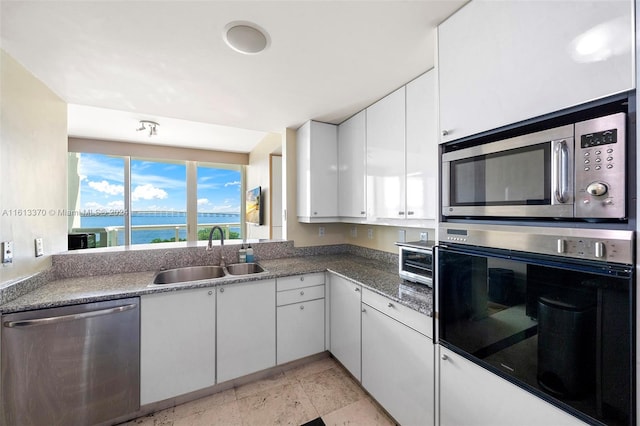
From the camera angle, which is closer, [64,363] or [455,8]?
[455,8]

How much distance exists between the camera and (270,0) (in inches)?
46.0

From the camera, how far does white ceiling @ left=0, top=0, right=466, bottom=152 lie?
1226 mm

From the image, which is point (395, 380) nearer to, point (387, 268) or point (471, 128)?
point (387, 268)

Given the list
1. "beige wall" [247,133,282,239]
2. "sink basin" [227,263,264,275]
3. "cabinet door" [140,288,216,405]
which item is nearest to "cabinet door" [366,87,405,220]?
"sink basin" [227,263,264,275]

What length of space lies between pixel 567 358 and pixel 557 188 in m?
0.59

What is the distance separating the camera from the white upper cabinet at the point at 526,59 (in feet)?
2.59

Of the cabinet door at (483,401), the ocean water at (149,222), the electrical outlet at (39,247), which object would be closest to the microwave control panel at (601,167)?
the cabinet door at (483,401)

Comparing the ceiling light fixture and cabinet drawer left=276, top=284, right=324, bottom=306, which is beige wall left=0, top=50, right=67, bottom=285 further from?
cabinet drawer left=276, top=284, right=324, bottom=306

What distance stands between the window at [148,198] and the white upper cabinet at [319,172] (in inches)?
120

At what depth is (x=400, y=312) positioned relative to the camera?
5.17ft

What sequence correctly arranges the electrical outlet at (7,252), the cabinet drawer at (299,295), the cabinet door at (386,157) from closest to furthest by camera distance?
the electrical outlet at (7,252)
the cabinet door at (386,157)
the cabinet drawer at (299,295)

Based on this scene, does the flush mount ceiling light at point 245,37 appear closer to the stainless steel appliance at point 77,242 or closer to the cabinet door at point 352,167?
the cabinet door at point 352,167

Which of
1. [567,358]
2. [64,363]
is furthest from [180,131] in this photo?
[567,358]

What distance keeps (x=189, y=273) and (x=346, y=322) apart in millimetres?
1487
